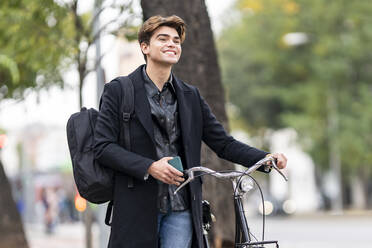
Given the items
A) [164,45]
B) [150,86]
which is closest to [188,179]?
[150,86]

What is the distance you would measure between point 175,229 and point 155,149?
16.4 inches

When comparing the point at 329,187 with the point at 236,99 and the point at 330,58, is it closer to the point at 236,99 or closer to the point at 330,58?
the point at 236,99

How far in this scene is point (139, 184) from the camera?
3898mm

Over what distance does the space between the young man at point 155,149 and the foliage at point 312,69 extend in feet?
95.7

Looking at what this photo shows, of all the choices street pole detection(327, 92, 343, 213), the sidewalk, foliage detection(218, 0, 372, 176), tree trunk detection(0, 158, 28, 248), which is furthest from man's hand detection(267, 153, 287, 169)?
street pole detection(327, 92, 343, 213)

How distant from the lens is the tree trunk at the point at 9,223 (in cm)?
1088

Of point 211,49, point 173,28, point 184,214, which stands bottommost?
point 184,214

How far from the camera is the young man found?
152 inches

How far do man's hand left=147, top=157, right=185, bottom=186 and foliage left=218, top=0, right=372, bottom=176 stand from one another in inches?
1166

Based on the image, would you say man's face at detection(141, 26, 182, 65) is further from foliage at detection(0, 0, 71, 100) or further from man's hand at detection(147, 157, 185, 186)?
foliage at detection(0, 0, 71, 100)

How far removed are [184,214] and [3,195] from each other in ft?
26.1

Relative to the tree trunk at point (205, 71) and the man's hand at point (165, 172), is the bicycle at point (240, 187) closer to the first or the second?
the man's hand at point (165, 172)

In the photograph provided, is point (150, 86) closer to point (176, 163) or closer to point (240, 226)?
point (176, 163)

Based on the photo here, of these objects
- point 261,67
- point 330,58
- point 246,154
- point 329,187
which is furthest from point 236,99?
point 246,154
